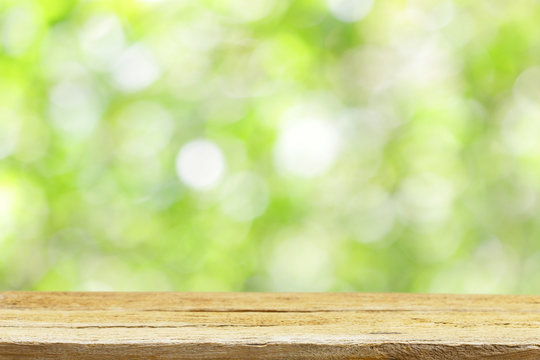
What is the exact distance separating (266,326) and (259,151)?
3.24 ft

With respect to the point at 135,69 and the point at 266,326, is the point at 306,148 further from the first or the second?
the point at 266,326

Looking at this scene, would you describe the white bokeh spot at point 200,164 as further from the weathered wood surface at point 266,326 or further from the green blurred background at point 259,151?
the weathered wood surface at point 266,326

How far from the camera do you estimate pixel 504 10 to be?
4.95ft

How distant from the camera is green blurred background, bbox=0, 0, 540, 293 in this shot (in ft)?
4.66

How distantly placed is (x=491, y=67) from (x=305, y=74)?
1.34 ft

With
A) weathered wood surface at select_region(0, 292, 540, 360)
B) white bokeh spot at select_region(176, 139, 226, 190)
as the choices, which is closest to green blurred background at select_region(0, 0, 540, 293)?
white bokeh spot at select_region(176, 139, 226, 190)

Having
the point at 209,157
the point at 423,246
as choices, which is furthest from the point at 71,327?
the point at 423,246

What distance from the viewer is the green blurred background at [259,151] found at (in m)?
1.42

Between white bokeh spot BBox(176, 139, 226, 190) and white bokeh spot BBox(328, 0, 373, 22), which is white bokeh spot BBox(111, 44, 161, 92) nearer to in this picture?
white bokeh spot BBox(176, 139, 226, 190)

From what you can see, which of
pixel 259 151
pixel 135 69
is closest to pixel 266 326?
pixel 259 151

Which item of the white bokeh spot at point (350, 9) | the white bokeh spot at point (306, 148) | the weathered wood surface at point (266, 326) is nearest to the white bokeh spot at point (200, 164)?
the white bokeh spot at point (306, 148)

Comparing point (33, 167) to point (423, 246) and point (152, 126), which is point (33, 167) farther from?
point (423, 246)

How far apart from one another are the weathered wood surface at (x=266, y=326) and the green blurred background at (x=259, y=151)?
85cm

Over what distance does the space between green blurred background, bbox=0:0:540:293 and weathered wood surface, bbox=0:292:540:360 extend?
→ 852 millimetres
